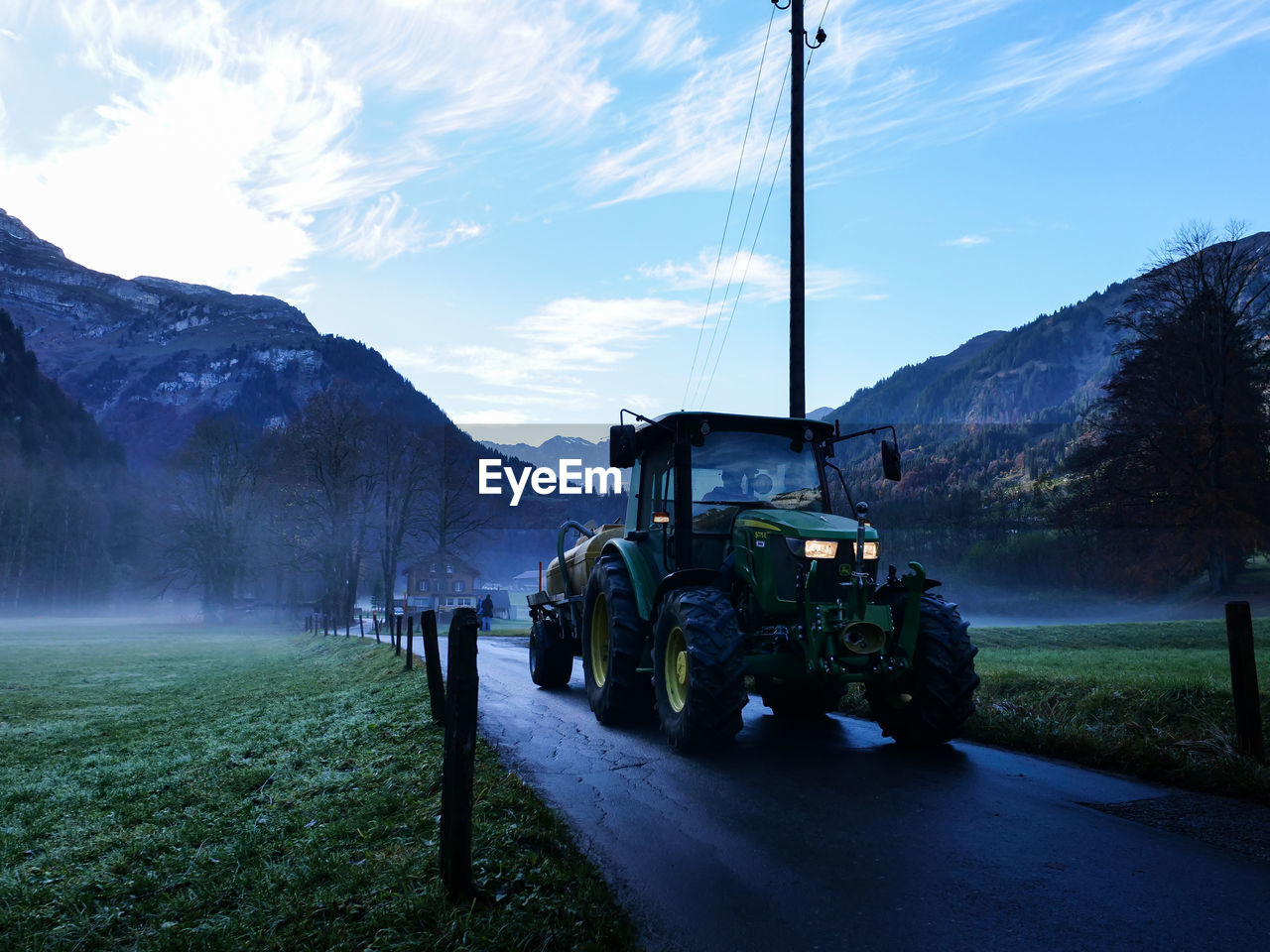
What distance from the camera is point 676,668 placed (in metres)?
7.92

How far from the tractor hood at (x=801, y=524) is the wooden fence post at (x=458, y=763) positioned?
3.96 metres

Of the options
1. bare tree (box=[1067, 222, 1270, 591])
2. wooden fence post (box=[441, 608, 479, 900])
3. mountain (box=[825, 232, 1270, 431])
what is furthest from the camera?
mountain (box=[825, 232, 1270, 431])

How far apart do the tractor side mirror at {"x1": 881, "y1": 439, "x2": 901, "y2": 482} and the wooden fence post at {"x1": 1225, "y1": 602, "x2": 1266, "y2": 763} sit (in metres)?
2.85

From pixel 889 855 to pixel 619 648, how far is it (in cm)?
416

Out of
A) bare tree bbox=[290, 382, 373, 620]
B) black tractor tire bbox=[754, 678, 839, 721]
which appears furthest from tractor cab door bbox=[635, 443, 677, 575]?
bare tree bbox=[290, 382, 373, 620]

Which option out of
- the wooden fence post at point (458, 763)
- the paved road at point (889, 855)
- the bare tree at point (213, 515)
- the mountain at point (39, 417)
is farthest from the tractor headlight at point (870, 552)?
the mountain at point (39, 417)

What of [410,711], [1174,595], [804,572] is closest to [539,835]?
[804,572]

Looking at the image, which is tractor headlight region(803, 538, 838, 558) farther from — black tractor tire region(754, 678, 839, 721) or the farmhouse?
the farmhouse

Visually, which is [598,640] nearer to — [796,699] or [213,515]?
[796,699]

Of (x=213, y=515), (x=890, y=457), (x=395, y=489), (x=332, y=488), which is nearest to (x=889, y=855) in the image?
(x=890, y=457)

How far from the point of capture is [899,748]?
7.64 metres

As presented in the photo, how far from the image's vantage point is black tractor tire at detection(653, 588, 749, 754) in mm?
7047

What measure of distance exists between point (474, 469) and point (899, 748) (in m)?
49.8

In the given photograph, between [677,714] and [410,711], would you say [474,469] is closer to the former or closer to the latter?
[410,711]
